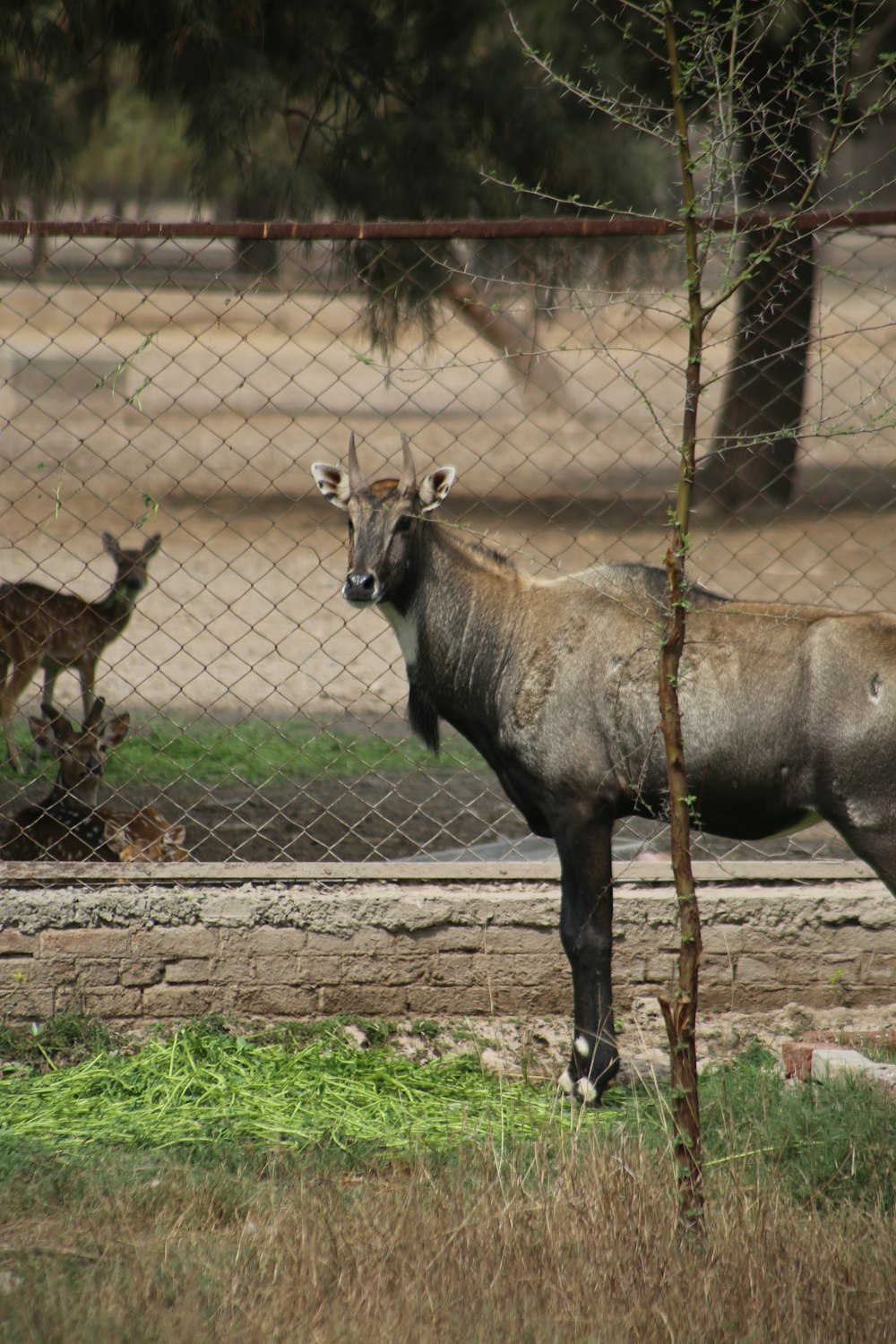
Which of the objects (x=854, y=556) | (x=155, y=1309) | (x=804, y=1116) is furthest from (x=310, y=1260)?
(x=854, y=556)

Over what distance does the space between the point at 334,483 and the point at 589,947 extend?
5.68 ft

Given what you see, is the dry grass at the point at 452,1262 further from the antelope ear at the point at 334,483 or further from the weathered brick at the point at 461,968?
the antelope ear at the point at 334,483

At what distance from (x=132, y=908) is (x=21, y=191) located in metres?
4.09

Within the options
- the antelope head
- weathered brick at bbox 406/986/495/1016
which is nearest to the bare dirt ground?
weathered brick at bbox 406/986/495/1016

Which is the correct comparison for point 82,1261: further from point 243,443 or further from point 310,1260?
point 243,443

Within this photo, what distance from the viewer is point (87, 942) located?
5039 mm

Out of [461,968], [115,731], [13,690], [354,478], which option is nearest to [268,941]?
[461,968]

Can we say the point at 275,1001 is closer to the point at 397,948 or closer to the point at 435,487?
the point at 397,948

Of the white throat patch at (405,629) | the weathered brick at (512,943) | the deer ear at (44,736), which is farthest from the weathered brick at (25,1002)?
the deer ear at (44,736)

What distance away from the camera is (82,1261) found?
326 cm

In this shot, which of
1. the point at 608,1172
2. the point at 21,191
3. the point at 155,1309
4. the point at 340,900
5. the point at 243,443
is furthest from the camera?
the point at 243,443

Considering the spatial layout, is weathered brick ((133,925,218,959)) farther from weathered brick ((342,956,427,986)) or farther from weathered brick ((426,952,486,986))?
weathered brick ((426,952,486,986))

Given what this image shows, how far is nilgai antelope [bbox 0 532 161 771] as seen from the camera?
8102 mm

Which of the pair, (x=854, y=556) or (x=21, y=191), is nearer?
(x=21, y=191)
